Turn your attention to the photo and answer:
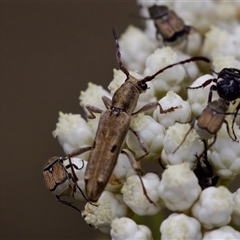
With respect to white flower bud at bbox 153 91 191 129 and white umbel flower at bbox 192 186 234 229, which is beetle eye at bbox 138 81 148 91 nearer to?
white flower bud at bbox 153 91 191 129

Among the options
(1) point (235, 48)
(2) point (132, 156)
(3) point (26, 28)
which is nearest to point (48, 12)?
(3) point (26, 28)

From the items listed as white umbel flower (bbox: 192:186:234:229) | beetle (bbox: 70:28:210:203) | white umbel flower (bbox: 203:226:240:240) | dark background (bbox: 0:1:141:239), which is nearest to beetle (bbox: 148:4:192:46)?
beetle (bbox: 70:28:210:203)

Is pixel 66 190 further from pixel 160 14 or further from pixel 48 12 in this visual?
pixel 48 12

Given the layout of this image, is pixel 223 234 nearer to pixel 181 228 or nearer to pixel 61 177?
pixel 181 228

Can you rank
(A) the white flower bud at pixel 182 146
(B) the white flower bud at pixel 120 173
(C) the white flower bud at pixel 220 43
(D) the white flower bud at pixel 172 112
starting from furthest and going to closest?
(C) the white flower bud at pixel 220 43, (D) the white flower bud at pixel 172 112, (B) the white flower bud at pixel 120 173, (A) the white flower bud at pixel 182 146

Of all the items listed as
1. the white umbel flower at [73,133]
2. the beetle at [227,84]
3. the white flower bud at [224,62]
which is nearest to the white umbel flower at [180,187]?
the beetle at [227,84]

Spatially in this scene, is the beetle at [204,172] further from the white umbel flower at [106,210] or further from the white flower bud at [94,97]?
the white flower bud at [94,97]

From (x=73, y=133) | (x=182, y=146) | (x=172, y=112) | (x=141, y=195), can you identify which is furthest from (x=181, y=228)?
(x=73, y=133)
